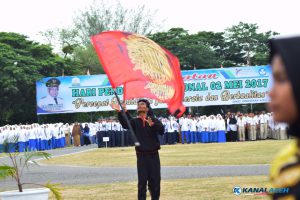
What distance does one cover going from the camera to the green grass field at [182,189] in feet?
44.4

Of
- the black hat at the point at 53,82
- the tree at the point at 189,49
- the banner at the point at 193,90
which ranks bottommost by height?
the banner at the point at 193,90

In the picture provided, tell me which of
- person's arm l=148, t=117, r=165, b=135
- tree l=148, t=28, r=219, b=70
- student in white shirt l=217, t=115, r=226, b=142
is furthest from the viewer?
tree l=148, t=28, r=219, b=70

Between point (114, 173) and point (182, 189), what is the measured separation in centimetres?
567

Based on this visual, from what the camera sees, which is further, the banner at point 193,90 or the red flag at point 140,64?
the banner at point 193,90

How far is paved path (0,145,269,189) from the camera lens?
17828 mm

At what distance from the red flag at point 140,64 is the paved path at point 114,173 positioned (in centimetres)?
824

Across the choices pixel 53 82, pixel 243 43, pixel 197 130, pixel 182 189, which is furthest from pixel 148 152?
pixel 243 43

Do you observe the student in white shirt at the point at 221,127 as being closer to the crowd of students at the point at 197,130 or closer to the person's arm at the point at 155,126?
the crowd of students at the point at 197,130

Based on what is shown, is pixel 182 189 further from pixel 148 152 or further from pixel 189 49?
pixel 189 49

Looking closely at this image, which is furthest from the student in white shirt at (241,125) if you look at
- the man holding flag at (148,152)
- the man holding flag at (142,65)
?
the man holding flag at (142,65)

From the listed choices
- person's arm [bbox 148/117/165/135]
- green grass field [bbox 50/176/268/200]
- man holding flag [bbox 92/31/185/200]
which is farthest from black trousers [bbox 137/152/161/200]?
green grass field [bbox 50/176/268/200]

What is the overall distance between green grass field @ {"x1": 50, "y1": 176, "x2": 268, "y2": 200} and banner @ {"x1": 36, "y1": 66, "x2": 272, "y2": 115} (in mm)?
23609

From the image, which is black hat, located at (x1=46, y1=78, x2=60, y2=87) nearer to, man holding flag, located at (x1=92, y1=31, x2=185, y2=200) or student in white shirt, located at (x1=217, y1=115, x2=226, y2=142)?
student in white shirt, located at (x1=217, y1=115, x2=226, y2=142)

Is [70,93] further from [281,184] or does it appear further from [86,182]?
[281,184]
